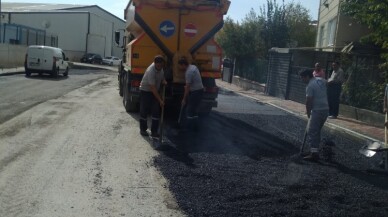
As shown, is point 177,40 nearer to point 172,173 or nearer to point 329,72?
point 172,173

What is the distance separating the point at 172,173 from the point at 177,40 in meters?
5.59

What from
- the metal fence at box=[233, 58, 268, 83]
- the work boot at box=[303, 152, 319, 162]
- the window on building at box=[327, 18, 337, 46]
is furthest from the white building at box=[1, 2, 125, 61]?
the work boot at box=[303, 152, 319, 162]

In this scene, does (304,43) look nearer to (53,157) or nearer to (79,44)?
(79,44)

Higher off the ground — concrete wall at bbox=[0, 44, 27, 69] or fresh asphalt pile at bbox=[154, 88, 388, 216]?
concrete wall at bbox=[0, 44, 27, 69]

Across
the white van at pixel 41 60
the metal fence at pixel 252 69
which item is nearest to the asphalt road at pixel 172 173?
the white van at pixel 41 60

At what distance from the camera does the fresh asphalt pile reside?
5211 mm

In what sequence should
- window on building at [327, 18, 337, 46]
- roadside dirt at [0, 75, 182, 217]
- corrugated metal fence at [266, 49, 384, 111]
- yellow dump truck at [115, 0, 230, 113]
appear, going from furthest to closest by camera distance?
window on building at [327, 18, 337, 46] < corrugated metal fence at [266, 49, 384, 111] < yellow dump truck at [115, 0, 230, 113] < roadside dirt at [0, 75, 182, 217]

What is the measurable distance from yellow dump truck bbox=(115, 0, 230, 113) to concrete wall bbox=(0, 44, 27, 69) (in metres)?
22.5

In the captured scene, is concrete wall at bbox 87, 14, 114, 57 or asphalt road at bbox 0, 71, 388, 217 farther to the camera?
concrete wall at bbox 87, 14, 114, 57

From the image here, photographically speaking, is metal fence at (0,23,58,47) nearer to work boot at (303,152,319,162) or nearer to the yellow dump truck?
the yellow dump truck

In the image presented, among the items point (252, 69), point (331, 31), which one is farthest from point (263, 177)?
point (252, 69)

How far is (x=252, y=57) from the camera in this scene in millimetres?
31188

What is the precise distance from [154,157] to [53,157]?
1595 millimetres

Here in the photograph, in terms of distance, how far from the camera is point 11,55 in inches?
1305
